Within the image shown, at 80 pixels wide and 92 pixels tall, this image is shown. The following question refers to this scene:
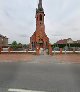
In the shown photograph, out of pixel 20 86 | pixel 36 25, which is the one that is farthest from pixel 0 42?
pixel 20 86

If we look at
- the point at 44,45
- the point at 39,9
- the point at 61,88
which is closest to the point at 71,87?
the point at 61,88

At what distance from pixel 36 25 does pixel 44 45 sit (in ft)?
29.2

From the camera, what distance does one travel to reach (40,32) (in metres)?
73.1

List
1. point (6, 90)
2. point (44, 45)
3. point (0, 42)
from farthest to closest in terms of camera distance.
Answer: point (0, 42), point (44, 45), point (6, 90)

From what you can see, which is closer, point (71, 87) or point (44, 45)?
point (71, 87)

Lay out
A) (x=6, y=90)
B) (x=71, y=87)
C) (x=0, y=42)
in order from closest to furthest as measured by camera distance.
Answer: (x=6, y=90) < (x=71, y=87) < (x=0, y=42)

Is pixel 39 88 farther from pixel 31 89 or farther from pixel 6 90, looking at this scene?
pixel 6 90

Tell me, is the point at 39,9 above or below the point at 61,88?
above

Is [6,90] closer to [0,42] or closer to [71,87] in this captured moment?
[71,87]

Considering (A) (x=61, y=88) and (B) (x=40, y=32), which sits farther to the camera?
(B) (x=40, y=32)

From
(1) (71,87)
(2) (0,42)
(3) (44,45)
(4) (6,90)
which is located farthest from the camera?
(2) (0,42)

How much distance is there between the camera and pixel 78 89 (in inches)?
268

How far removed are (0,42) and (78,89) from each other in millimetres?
91510

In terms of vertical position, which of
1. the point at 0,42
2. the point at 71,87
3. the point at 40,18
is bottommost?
the point at 71,87
